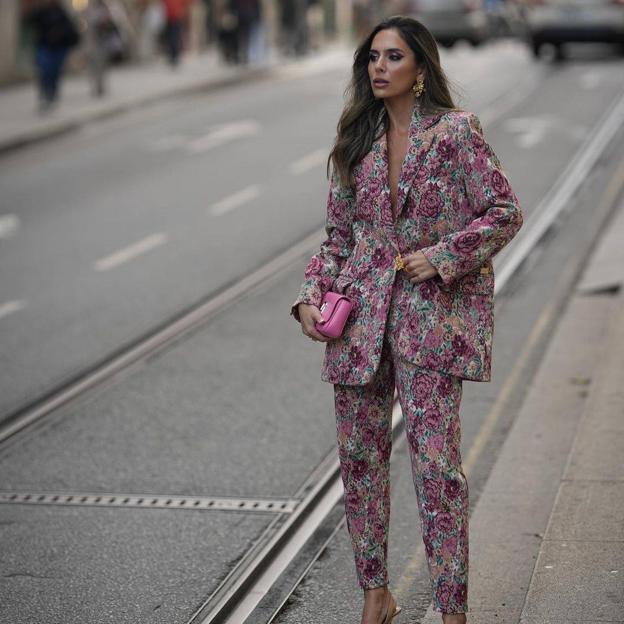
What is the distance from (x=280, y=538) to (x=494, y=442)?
170 cm

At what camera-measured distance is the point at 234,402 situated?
8.03 meters

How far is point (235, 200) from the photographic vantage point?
15609 mm

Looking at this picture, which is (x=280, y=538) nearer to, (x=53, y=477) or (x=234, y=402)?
(x=53, y=477)

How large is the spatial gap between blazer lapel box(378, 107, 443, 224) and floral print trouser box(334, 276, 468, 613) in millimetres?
311

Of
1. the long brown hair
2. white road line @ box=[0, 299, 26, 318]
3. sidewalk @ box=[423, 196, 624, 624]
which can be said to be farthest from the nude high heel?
white road line @ box=[0, 299, 26, 318]

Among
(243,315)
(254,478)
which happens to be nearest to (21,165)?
Result: (243,315)

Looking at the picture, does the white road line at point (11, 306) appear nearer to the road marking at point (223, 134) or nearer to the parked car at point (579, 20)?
the road marking at point (223, 134)

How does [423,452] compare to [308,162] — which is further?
[308,162]

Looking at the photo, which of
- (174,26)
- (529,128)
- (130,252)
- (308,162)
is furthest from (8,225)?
(174,26)

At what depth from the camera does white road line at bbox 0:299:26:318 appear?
34.9ft

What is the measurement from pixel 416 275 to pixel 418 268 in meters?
0.02

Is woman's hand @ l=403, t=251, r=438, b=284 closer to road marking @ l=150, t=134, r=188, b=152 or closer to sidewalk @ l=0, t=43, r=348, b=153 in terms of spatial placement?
road marking @ l=150, t=134, r=188, b=152

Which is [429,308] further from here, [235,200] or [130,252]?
[235,200]

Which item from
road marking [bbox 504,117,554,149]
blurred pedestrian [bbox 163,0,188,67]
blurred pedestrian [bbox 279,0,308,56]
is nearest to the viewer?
road marking [bbox 504,117,554,149]
